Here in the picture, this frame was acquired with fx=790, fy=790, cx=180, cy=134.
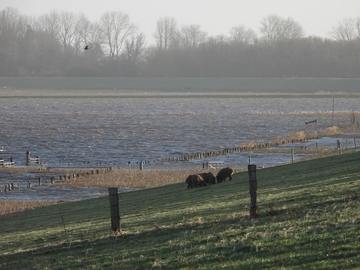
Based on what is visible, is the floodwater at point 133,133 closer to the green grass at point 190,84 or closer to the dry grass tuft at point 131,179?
the dry grass tuft at point 131,179

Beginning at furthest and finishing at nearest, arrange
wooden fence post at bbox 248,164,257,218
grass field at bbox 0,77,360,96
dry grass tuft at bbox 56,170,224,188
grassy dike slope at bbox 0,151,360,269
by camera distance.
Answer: grass field at bbox 0,77,360,96, dry grass tuft at bbox 56,170,224,188, wooden fence post at bbox 248,164,257,218, grassy dike slope at bbox 0,151,360,269

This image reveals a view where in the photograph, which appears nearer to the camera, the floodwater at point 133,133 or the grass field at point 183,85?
the floodwater at point 133,133

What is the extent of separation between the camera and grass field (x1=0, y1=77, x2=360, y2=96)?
162125 millimetres

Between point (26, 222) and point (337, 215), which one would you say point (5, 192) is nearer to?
point (26, 222)

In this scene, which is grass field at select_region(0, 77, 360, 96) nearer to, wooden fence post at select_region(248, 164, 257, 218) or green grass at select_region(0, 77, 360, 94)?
green grass at select_region(0, 77, 360, 94)

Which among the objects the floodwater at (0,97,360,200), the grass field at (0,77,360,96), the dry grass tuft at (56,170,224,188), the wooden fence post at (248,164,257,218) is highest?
the grass field at (0,77,360,96)

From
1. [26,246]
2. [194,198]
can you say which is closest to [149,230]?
[26,246]

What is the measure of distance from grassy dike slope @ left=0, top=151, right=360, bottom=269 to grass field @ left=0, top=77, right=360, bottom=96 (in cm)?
13418

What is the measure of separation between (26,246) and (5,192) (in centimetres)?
2270

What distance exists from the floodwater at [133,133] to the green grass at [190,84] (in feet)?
114

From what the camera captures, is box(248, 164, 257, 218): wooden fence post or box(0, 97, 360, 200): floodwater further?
box(0, 97, 360, 200): floodwater

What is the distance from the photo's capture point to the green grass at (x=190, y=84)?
163375mm

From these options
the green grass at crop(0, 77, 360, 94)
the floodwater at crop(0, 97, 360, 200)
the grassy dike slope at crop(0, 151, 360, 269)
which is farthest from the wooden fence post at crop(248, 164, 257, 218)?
the green grass at crop(0, 77, 360, 94)

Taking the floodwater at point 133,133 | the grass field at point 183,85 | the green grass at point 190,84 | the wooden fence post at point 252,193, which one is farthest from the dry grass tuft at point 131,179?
the green grass at point 190,84
